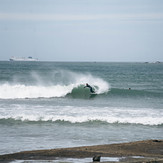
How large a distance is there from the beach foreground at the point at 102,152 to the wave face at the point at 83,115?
20.1ft

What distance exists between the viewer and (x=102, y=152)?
12.8 metres

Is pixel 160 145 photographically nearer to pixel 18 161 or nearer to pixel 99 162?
pixel 99 162

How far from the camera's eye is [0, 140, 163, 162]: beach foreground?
475 inches

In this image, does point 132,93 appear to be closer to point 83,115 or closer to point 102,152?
point 83,115

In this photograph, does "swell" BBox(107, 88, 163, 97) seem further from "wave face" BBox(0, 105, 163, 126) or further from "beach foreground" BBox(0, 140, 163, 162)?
"beach foreground" BBox(0, 140, 163, 162)

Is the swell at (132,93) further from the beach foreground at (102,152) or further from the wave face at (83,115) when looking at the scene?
the beach foreground at (102,152)

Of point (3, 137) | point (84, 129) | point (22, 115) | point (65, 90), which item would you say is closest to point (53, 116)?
point (22, 115)

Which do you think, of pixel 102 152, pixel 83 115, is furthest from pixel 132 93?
pixel 102 152

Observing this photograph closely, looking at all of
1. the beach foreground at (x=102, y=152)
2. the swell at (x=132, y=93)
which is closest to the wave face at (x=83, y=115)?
the beach foreground at (x=102, y=152)

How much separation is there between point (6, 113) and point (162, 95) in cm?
1705

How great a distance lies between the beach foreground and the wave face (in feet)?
20.1

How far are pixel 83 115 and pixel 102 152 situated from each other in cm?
856

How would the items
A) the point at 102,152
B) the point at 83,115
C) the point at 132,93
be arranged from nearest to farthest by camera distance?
the point at 102,152 < the point at 83,115 < the point at 132,93

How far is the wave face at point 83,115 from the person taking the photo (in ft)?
65.5
